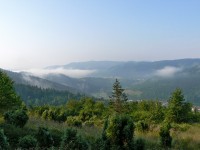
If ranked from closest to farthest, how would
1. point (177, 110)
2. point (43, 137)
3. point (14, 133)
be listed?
point (43, 137), point (14, 133), point (177, 110)

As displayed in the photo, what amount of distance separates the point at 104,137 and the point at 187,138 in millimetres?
11102

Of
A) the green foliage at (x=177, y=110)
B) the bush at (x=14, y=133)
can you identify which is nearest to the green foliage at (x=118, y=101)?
the green foliage at (x=177, y=110)

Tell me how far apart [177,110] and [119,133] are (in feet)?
144

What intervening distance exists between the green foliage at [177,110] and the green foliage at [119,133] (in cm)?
4336

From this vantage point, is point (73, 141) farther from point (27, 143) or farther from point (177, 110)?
point (177, 110)

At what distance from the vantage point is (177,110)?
58.1m

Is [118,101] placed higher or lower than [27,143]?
lower

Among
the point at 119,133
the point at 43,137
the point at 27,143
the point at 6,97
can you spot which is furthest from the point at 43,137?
the point at 6,97

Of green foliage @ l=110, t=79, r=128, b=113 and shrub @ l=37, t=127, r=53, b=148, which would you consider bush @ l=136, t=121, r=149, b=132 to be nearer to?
shrub @ l=37, t=127, r=53, b=148

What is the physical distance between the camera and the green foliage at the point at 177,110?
58031mm

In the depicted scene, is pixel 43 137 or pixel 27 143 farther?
pixel 43 137

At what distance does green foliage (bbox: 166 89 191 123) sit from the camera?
190 feet

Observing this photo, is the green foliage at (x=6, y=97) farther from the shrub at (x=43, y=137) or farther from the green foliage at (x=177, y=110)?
the shrub at (x=43, y=137)

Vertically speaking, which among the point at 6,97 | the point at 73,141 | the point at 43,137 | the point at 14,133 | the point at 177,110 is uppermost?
the point at 73,141
